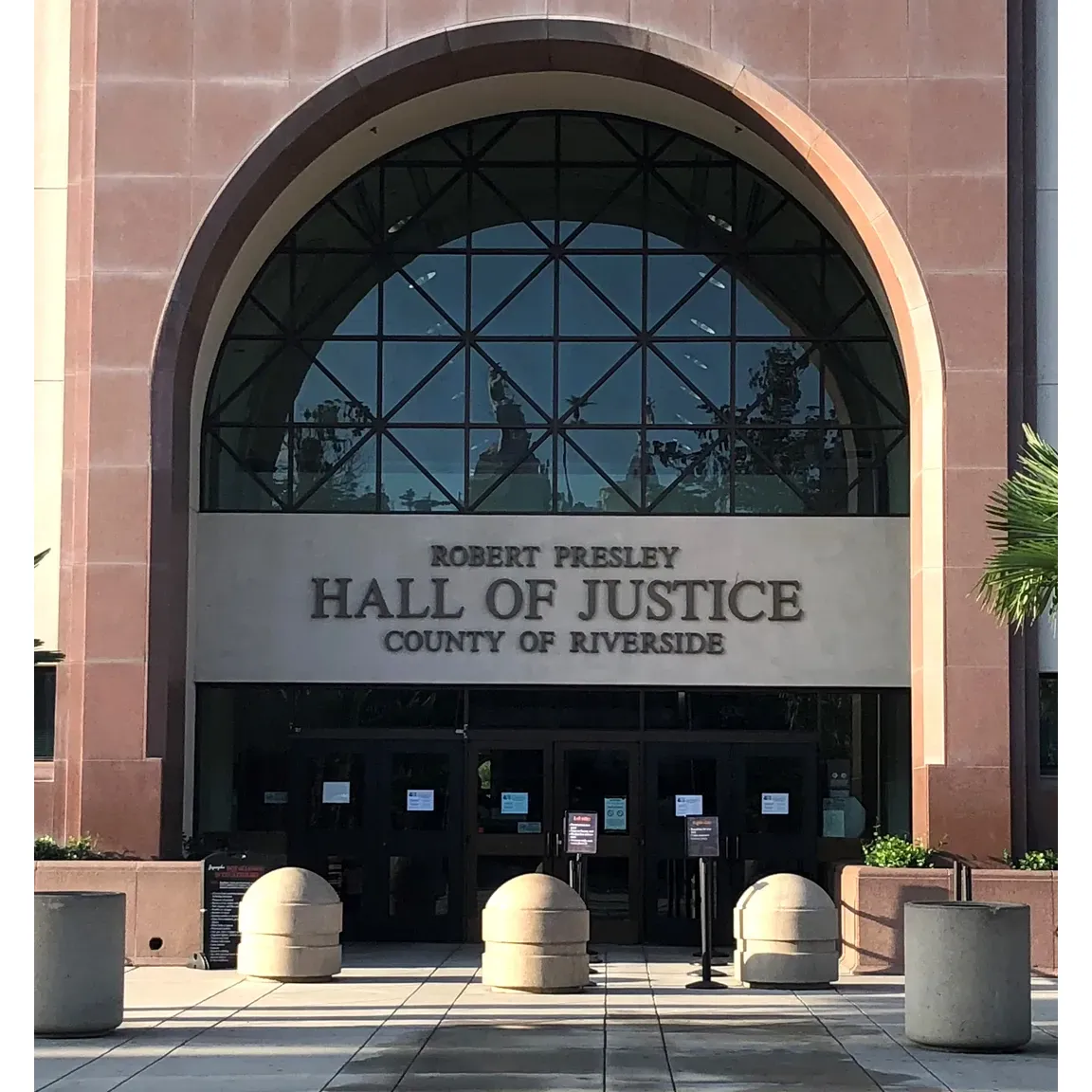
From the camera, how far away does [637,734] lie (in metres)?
23.2

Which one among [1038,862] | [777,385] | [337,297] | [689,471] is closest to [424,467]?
[337,297]

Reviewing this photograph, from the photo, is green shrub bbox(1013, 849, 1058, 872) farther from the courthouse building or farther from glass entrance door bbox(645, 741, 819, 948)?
Result: glass entrance door bbox(645, 741, 819, 948)

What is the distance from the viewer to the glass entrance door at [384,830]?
2316 centimetres

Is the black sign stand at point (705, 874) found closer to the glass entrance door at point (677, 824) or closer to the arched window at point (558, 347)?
the glass entrance door at point (677, 824)

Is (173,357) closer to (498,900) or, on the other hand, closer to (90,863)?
(90,863)

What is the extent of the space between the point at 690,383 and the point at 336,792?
7.10 metres

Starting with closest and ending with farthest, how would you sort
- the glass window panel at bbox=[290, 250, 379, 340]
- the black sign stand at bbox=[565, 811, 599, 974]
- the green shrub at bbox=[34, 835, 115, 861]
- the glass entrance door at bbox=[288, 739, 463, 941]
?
1. the green shrub at bbox=[34, 835, 115, 861]
2. the black sign stand at bbox=[565, 811, 599, 974]
3. the glass entrance door at bbox=[288, 739, 463, 941]
4. the glass window panel at bbox=[290, 250, 379, 340]

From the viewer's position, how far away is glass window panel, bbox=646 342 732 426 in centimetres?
2367

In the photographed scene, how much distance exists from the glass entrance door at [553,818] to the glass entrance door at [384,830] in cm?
29

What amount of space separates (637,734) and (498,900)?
18.9 feet

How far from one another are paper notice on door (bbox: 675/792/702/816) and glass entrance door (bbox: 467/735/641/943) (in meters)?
0.56

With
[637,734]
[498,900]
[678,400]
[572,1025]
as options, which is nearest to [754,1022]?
[572,1025]

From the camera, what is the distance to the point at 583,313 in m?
24.0

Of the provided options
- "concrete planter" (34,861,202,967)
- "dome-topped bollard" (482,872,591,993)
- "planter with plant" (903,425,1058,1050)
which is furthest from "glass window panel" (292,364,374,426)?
"planter with plant" (903,425,1058,1050)
